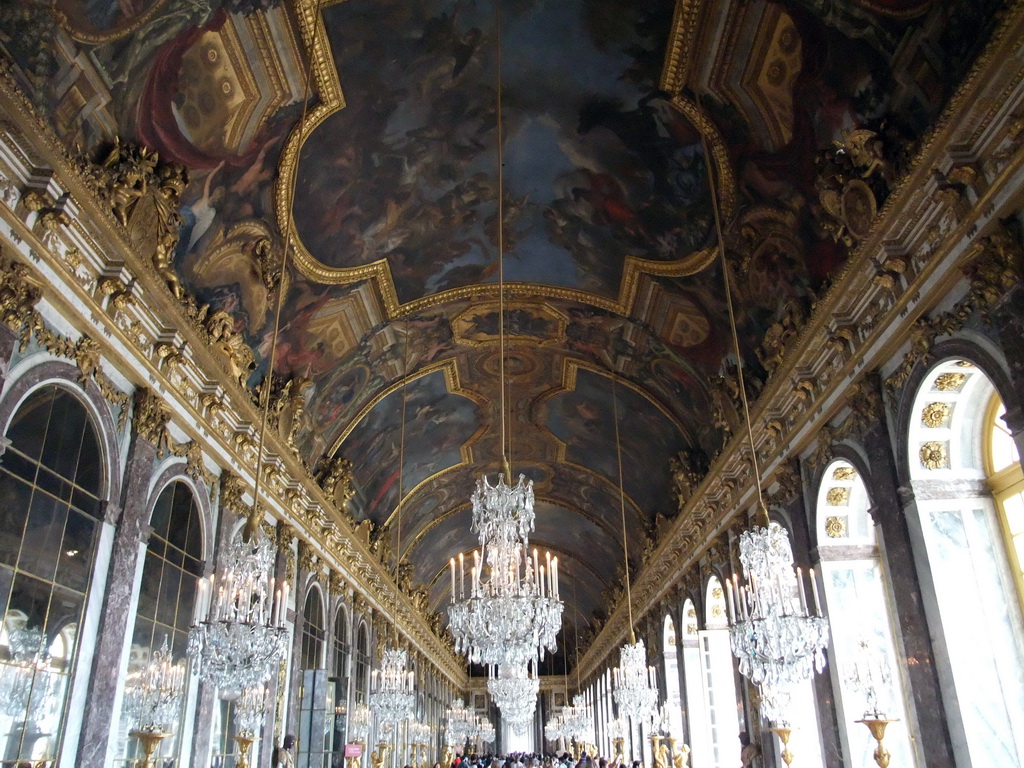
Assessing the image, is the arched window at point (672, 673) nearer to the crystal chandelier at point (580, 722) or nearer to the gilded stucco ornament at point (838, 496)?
the crystal chandelier at point (580, 722)

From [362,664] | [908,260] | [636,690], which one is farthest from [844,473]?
[362,664]

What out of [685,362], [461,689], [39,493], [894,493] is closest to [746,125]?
[894,493]

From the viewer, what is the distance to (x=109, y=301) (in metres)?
8.40

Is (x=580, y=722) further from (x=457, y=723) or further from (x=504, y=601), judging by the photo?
(x=504, y=601)

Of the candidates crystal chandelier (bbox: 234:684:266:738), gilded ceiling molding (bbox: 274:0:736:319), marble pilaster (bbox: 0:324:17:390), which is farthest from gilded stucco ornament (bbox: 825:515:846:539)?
marble pilaster (bbox: 0:324:17:390)

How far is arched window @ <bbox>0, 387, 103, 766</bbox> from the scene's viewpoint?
664 cm

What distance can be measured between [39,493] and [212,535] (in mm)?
4193

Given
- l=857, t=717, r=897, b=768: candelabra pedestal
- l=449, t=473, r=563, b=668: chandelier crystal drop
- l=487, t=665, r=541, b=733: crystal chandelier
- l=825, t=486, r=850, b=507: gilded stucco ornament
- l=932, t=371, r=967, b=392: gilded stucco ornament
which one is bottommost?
l=857, t=717, r=897, b=768: candelabra pedestal

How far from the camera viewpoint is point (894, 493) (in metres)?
8.45

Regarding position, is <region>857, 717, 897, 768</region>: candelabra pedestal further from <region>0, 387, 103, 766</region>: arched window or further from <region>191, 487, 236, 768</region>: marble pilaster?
<region>191, 487, 236, 768</region>: marble pilaster

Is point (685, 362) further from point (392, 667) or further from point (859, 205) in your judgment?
point (392, 667)

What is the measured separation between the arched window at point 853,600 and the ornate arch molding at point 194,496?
27.6 ft

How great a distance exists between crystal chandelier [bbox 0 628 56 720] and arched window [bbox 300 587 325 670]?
A: 27.6 ft

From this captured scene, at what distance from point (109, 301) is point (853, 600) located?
Result: 9.63 m
